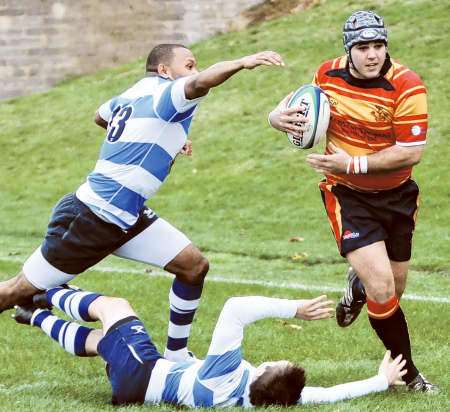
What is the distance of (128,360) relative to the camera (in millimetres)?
5879

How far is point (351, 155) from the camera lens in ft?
21.2

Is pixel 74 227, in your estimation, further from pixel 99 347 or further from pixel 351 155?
pixel 351 155

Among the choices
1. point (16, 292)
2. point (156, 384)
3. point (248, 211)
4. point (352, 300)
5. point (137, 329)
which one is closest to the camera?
point (156, 384)

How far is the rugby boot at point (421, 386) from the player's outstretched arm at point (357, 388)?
22cm

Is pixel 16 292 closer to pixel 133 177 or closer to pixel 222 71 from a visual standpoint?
pixel 133 177

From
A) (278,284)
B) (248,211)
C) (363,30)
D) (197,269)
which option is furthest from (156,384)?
(248,211)

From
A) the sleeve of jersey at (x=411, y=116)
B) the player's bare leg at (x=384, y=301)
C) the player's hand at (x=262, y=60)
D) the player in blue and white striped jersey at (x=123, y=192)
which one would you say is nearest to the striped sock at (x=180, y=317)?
the player in blue and white striped jersey at (x=123, y=192)

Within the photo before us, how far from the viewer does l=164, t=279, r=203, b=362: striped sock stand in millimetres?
6914

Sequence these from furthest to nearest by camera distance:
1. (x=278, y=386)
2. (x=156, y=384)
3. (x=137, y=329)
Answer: (x=137, y=329) → (x=156, y=384) → (x=278, y=386)

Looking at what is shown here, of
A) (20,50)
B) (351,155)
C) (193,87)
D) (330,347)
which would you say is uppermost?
(193,87)

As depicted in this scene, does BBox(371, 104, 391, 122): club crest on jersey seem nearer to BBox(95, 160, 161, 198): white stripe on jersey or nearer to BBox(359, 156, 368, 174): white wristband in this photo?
BBox(359, 156, 368, 174): white wristband

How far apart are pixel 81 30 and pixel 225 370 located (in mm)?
20168

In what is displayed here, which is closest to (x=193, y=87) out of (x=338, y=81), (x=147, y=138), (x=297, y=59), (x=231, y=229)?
(x=147, y=138)

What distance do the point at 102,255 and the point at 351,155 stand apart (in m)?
1.54
